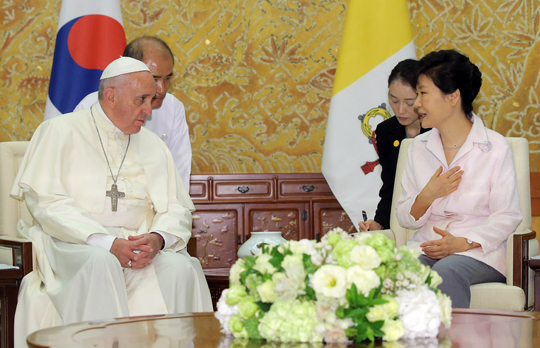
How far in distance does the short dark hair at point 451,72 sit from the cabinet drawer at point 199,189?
2615 mm

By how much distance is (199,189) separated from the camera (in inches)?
207

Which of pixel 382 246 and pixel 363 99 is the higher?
pixel 363 99

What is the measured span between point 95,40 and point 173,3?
1017 millimetres

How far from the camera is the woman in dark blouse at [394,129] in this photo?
3.63 meters

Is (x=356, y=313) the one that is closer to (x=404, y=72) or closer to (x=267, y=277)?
(x=267, y=277)

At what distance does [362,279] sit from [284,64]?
176 inches

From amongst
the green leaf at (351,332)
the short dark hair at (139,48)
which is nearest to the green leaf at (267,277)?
the green leaf at (351,332)

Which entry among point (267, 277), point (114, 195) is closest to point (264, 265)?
point (267, 277)

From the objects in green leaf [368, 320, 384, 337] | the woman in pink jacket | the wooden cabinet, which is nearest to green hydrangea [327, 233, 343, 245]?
green leaf [368, 320, 384, 337]

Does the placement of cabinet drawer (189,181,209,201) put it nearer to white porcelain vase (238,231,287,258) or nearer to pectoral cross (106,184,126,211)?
white porcelain vase (238,231,287,258)

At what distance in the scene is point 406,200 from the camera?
3.13m

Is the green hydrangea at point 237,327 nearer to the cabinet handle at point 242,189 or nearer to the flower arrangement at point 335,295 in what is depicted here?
the flower arrangement at point 335,295

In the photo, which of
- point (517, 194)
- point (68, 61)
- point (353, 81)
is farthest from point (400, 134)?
point (68, 61)

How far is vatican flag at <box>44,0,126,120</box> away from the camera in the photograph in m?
4.92
